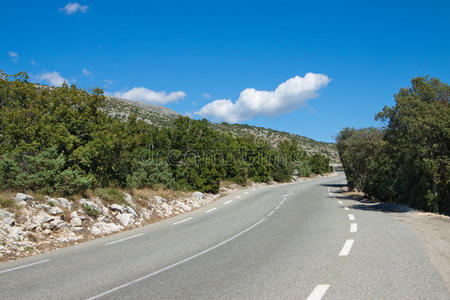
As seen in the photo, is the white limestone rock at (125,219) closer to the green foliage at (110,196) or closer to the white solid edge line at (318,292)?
the green foliage at (110,196)

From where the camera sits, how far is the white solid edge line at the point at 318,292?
16.0ft

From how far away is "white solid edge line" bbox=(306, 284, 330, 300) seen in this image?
489 cm

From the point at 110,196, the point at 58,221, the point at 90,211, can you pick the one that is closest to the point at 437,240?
the point at 58,221

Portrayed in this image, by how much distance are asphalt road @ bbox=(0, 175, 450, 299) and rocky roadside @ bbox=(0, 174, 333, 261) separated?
1.10 metres

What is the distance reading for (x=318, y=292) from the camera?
5082 millimetres

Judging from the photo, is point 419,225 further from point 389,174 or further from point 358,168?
point 358,168

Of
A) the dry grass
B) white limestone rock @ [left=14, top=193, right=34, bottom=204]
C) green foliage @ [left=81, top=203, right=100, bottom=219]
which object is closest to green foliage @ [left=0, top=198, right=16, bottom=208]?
white limestone rock @ [left=14, top=193, right=34, bottom=204]

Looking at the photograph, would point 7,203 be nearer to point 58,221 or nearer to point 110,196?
point 58,221

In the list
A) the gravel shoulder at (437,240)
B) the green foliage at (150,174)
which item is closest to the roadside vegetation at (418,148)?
the gravel shoulder at (437,240)

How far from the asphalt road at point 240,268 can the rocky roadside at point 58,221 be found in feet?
3.61

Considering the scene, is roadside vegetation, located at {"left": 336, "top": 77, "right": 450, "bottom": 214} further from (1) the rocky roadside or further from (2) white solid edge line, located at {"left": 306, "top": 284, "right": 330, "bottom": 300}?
(1) the rocky roadside

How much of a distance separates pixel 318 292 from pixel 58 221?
34.3 ft

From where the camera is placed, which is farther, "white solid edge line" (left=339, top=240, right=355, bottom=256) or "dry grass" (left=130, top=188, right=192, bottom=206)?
"dry grass" (left=130, top=188, right=192, bottom=206)

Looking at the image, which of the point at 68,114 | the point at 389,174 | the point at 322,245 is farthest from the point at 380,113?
the point at 68,114
